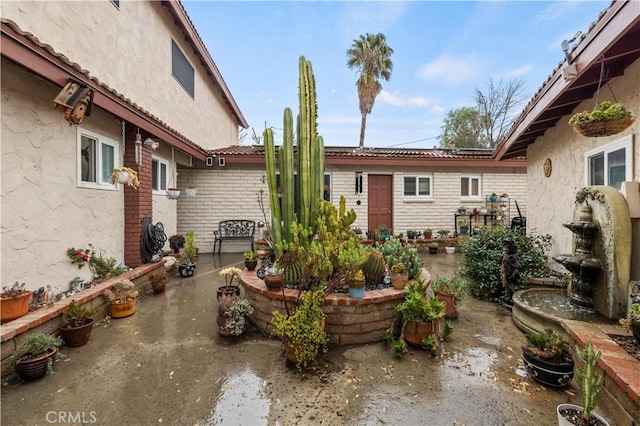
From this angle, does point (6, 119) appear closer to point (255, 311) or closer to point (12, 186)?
point (12, 186)

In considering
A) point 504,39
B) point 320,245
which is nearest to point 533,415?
point 320,245

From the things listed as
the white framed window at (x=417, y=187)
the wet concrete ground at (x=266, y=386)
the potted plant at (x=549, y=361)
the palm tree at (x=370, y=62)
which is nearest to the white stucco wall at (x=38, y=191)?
the wet concrete ground at (x=266, y=386)

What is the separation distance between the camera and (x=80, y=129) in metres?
4.19

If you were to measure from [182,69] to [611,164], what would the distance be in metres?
9.99

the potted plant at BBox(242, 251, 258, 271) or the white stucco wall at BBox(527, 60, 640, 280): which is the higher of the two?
the white stucco wall at BBox(527, 60, 640, 280)

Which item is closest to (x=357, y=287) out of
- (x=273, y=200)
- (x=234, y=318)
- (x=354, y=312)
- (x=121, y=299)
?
(x=354, y=312)

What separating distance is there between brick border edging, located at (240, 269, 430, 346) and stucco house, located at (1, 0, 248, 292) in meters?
2.79

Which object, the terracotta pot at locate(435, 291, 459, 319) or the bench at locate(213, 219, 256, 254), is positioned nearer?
the terracotta pot at locate(435, 291, 459, 319)

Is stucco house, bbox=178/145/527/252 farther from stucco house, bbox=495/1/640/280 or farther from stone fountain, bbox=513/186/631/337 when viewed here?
stone fountain, bbox=513/186/631/337

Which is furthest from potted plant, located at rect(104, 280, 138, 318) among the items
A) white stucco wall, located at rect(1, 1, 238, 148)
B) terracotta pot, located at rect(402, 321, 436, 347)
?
terracotta pot, located at rect(402, 321, 436, 347)

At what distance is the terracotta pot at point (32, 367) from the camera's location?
8.28ft

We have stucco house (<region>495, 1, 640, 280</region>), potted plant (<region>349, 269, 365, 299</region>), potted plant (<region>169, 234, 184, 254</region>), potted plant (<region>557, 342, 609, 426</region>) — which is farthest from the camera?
potted plant (<region>169, 234, 184, 254</region>)

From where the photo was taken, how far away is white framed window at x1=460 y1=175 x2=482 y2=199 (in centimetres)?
1020

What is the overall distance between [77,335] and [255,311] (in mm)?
1896
